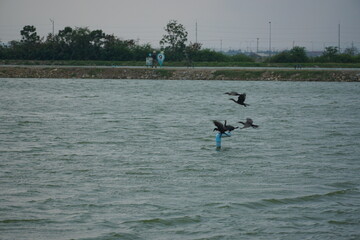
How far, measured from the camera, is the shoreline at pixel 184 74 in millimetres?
59719

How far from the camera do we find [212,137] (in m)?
25.9

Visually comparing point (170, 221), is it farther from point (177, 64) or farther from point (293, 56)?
point (293, 56)

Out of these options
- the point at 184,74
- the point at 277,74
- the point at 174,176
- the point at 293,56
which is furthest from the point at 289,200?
the point at 293,56

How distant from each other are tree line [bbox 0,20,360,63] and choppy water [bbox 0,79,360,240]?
1604 inches

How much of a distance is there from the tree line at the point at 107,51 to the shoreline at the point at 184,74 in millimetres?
12730

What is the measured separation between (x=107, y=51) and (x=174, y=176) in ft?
200

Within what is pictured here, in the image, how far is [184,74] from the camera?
61625 mm

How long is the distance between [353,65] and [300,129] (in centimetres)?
4496

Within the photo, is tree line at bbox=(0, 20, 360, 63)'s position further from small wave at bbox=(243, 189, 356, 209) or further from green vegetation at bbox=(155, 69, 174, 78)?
small wave at bbox=(243, 189, 356, 209)

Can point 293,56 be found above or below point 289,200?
above

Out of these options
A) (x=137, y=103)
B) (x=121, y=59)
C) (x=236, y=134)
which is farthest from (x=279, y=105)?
(x=121, y=59)

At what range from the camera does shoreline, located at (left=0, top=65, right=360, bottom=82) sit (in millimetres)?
59719

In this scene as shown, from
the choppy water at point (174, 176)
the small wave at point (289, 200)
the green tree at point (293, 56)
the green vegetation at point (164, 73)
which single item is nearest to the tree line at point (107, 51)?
the green tree at point (293, 56)

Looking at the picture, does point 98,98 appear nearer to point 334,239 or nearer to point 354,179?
point 354,179
